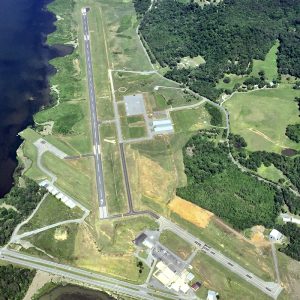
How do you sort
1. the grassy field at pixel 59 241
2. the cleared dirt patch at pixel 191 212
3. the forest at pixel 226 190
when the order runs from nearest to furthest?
the grassy field at pixel 59 241 → the cleared dirt patch at pixel 191 212 → the forest at pixel 226 190

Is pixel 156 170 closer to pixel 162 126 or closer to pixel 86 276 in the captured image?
pixel 162 126

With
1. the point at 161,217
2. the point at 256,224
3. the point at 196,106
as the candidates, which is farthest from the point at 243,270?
the point at 196,106

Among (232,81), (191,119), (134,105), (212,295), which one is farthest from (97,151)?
(232,81)

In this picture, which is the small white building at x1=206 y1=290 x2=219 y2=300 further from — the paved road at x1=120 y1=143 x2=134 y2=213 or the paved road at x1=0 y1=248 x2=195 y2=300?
the paved road at x1=120 y1=143 x2=134 y2=213

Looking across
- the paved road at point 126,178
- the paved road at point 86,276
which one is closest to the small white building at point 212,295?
the paved road at point 86,276

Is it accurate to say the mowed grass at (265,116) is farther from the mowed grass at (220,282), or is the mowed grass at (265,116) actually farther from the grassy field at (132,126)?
the mowed grass at (220,282)

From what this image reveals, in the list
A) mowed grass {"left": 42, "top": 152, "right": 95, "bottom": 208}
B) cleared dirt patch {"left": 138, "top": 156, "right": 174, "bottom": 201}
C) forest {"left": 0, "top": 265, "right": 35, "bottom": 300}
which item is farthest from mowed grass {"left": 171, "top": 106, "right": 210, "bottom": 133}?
forest {"left": 0, "top": 265, "right": 35, "bottom": 300}
